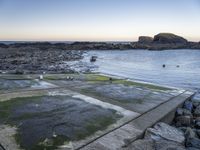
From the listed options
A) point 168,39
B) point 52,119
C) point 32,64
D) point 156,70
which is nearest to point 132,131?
point 52,119

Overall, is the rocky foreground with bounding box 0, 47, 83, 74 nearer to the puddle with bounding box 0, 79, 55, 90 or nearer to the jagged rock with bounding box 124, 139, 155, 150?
the puddle with bounding box 0, 79, 55, 90

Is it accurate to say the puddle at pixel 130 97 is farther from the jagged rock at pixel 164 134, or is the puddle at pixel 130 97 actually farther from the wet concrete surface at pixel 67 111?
the jagged rock at pixel 164 134

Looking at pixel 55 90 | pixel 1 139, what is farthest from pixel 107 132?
pixel 55 90

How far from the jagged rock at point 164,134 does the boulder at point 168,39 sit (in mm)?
122952

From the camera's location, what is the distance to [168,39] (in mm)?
122562

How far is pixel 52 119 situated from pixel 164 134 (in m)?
3.03

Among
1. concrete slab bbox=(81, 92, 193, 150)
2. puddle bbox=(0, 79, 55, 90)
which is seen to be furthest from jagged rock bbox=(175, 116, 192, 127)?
puddle bbox=(0, 79, 55, 90)

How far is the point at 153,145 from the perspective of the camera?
483 cm

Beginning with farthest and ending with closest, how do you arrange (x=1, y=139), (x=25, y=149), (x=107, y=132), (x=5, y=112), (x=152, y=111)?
(x=152, y=111), (x=5, y=112), (x=107, y=132), (x=1, y=139), (x=25, y=149)

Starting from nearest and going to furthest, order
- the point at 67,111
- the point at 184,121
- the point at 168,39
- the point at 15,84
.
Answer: the point at 67,111
the point at 184,121
the point at 15,84
the point at 168,39

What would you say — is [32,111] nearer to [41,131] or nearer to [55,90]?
[41,131]

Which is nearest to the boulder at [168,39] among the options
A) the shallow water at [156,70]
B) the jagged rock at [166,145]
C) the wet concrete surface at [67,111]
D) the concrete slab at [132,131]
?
the shallow water at [156,70]

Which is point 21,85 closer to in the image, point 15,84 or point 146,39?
point 15,84

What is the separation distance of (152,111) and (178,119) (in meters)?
1.29
